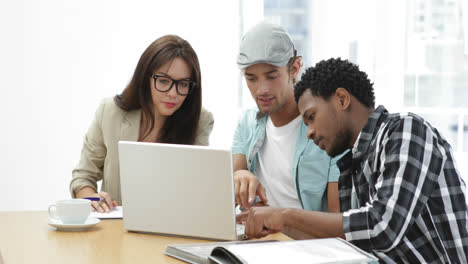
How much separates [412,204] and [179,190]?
2.05 ft

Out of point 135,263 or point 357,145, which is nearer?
point 135,263

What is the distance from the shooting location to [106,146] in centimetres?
234

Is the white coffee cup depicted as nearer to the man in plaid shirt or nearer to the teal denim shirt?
the man in plaid shirt

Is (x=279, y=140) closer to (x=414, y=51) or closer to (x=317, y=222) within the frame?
(x=317, y=222)

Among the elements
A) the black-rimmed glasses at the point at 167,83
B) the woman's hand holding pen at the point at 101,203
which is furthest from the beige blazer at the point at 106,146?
the woman's hand holding pen at the point at 101,203

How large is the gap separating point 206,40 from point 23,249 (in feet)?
8.94

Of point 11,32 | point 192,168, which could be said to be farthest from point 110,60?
point 192,168

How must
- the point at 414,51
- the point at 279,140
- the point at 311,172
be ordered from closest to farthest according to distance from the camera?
the point at 311,172, the point at 279,140, the point at 414,51

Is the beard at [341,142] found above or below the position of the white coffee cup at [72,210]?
above

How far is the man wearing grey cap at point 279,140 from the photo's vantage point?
2115 mm

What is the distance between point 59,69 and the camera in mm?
3693

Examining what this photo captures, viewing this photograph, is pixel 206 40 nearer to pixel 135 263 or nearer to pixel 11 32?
pixel 11 32

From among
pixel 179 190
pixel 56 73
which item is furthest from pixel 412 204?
pixel 56 73

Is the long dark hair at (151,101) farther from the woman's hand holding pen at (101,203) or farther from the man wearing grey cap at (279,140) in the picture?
the woman's hand holding pen at (101,203)
